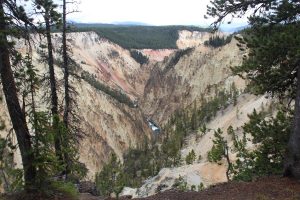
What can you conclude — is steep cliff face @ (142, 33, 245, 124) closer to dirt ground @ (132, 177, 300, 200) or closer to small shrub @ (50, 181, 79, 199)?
dirt ground @ (132, 177, 300, 200)

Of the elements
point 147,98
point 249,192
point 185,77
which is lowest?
point 147,98

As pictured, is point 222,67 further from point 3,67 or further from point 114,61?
point 3,67

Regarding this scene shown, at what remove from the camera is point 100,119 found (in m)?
89.6

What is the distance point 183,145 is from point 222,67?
166 feet

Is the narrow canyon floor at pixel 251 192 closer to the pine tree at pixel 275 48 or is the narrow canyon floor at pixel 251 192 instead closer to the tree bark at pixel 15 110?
the pine tree at pixel 275 48

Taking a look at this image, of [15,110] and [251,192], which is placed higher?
[15,110]

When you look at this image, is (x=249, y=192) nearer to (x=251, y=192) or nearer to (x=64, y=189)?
(x=251, y=192)

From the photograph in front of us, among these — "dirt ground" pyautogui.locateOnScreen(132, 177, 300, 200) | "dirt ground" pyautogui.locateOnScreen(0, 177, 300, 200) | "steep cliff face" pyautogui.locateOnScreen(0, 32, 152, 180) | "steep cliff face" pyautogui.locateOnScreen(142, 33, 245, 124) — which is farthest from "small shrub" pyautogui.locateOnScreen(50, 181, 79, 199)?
"steep cliff face" pyautogui.locateOnScreen(142, 33, 245, 124)

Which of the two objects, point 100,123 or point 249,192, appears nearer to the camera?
point 249,192

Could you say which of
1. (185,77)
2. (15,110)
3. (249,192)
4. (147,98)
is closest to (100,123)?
(185,77)

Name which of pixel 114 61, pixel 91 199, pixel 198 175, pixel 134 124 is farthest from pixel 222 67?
pixel 91 199

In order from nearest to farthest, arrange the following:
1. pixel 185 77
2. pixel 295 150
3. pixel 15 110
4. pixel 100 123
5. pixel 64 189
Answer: pixel 15 110
pixel 64 189
pixel 295 150
pixel 100 123
pixel 185 77

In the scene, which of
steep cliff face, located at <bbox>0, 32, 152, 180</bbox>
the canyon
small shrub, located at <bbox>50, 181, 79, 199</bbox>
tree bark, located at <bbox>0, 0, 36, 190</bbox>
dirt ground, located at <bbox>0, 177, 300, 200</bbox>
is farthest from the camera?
steep cliff face, located at <bbox>0, 32, 152, 180</bbox>

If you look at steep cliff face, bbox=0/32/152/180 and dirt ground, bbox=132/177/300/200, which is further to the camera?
steep cliff face, bbox=0/32/152/180
